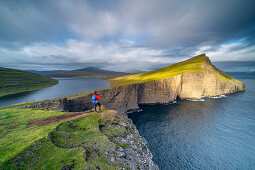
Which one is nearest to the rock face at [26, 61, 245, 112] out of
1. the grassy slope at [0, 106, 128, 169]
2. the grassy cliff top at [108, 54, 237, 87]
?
the grassy cliff top at [108, 54, 237, 87]

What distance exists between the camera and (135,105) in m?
53.9

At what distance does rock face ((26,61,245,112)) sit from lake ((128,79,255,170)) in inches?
666

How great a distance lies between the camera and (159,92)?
63312mm

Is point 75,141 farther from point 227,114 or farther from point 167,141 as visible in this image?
point 227,114

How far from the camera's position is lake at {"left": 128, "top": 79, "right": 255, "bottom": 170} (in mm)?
21125

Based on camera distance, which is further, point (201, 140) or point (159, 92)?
point (159, 92)

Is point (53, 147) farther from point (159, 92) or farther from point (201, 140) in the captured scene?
point (159, 92)

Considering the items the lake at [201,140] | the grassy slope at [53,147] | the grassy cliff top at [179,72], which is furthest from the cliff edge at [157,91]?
the grassy slope at [53,147]

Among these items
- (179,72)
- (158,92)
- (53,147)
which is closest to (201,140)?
(53,147)

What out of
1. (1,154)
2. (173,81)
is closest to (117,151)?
(1,154)

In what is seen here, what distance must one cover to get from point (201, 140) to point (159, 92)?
37714 millimetres

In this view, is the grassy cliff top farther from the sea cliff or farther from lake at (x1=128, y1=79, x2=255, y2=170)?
lake at (x1=128, y1=79, x2=255, y2=170)

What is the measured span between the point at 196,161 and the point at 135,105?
114 ft

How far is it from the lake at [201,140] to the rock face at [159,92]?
1693 centimetres
